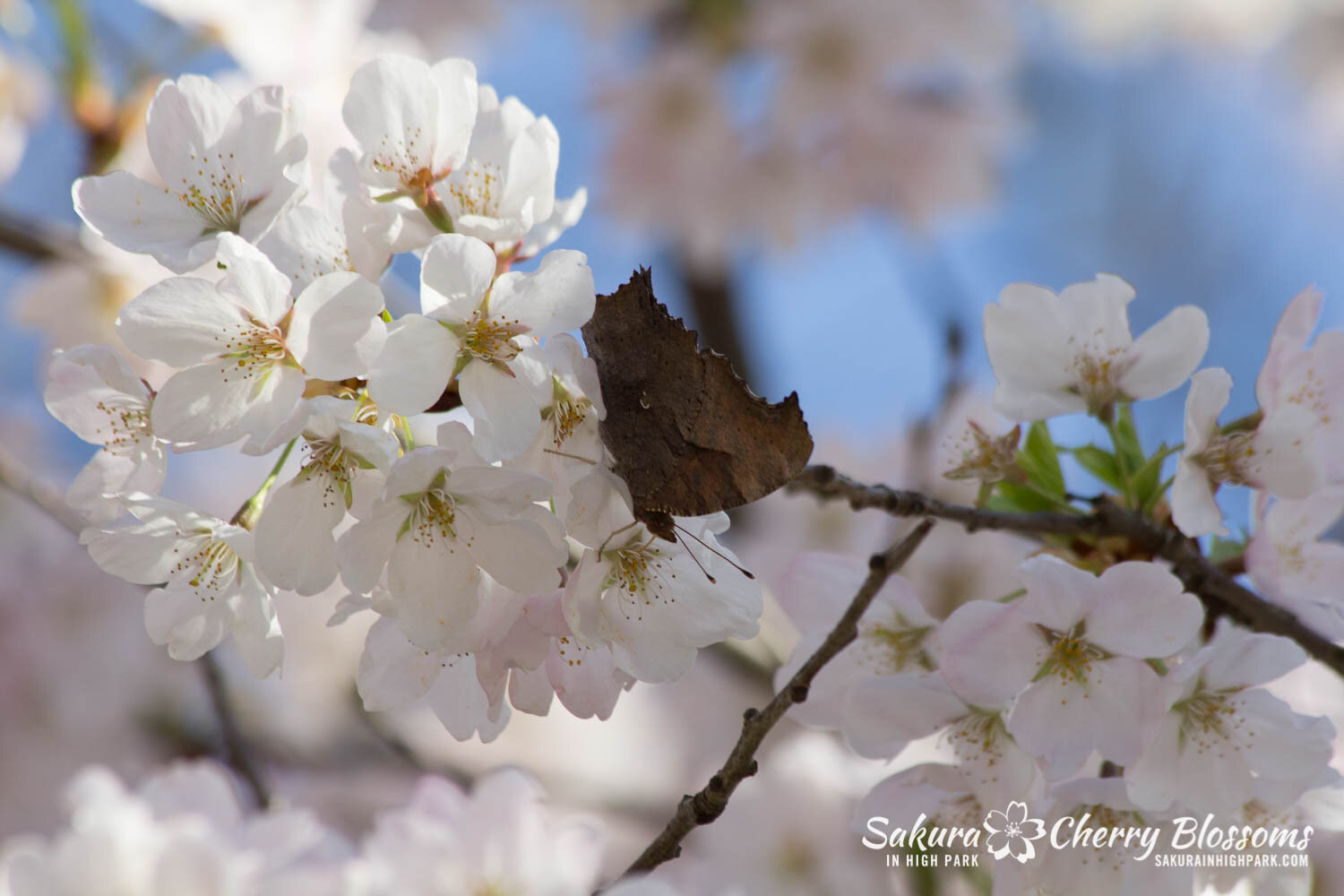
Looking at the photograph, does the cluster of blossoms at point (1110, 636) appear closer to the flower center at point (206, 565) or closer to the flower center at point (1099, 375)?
the flower center at point (1099, 375)

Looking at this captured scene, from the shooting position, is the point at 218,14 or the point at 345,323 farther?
the point at 218,14

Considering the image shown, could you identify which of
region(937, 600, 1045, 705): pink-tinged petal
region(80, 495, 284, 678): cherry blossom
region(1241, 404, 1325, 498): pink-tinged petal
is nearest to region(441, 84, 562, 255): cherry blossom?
region(80, 495, 284, 678): cherry blossom

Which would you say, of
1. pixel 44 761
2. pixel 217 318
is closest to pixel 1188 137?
pixel 44 761

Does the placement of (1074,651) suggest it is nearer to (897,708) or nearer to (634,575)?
(897,708)

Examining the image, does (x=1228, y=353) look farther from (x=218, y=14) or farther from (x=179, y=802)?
(x=179, y=802)

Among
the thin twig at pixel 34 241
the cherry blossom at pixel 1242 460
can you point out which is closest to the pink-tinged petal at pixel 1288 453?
the cherry blossom at pixel 1242 460

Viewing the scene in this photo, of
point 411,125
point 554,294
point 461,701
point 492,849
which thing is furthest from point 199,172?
point 492,849
